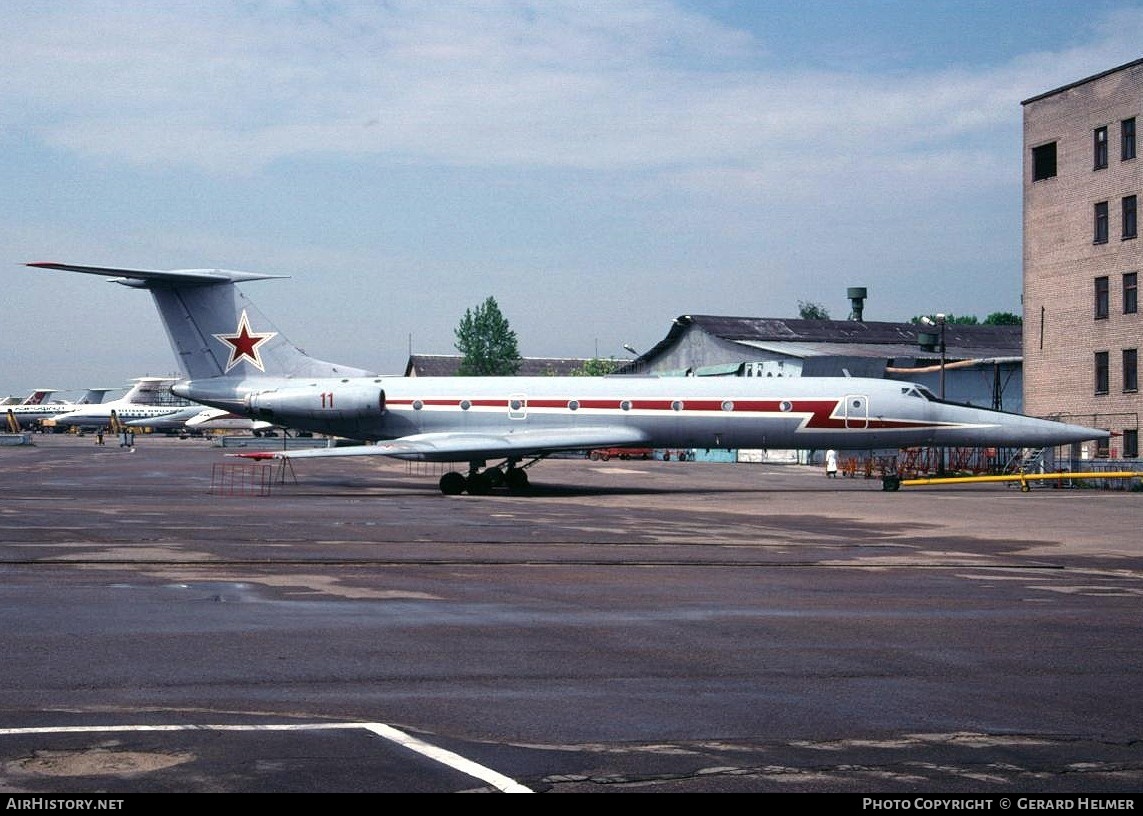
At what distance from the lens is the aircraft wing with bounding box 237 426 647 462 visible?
119ft

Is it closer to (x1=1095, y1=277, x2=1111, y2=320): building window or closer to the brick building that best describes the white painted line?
the brick building

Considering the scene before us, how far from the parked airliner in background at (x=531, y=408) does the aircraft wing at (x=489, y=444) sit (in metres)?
0.05

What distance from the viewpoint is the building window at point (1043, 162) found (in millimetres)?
56500

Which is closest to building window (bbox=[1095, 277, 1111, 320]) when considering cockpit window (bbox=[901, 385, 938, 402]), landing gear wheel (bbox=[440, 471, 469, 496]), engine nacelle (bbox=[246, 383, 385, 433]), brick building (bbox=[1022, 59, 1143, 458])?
brick building (bbox=[1022, 59, 1143, 458])

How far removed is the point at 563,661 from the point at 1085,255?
49.7 metres

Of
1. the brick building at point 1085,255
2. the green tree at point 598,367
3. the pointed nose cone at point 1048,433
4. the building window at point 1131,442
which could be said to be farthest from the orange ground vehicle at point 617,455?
the green tree at point 598,367

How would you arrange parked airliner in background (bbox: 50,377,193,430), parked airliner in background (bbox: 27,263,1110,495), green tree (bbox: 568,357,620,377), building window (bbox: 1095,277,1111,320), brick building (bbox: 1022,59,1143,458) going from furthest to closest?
green tree (bbox: 568,357,620,377) → parked airliner in background (bbox: 50,377,193,430) → building window (bbox: 1095,277,1111,320) → brick building (bbox: 1022,59,1143,458) → parked airliner in background (bbox: 27,263,1110,495)

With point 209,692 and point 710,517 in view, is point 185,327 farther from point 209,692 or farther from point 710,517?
point 209,692

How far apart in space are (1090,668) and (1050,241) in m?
49.7

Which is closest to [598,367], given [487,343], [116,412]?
[487,343]

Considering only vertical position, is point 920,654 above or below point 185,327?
below

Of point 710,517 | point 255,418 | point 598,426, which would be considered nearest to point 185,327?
point 255,418

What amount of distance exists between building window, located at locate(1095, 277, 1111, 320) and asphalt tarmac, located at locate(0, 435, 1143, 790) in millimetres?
32805

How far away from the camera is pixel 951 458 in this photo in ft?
174
